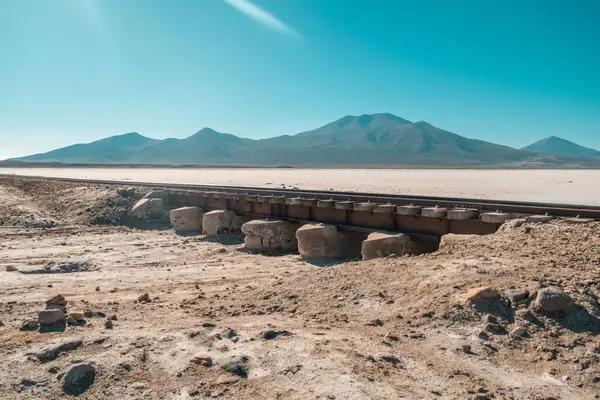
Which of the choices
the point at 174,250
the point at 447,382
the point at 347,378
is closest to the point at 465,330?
the point at 447,382

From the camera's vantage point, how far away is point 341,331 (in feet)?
17.8

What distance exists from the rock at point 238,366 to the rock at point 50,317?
2329mm

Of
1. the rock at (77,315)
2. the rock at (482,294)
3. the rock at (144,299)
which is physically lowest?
the rock at (144,299)

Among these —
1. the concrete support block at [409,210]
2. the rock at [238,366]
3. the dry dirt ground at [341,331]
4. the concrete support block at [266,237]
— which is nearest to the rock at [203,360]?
the dry dirt ground at [341,331]

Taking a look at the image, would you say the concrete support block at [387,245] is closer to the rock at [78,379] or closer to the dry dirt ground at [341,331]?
the dry dirt ground at [341,331]

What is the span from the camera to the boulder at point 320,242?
35.7 feet

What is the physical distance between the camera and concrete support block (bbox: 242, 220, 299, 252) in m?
12.1

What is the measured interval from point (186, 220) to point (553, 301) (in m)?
12.5

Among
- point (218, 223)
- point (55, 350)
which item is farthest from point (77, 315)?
point (218, 223)

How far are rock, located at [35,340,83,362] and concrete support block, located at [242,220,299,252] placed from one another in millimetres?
7172

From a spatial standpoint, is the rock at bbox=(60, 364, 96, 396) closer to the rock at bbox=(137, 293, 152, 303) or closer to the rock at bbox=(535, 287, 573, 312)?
the rock at bbox=(137, 293, 152, 303)

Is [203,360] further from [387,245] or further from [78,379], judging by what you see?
[387,245]

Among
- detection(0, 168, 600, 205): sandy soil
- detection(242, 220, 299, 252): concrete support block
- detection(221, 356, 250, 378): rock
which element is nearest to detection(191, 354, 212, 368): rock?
detection(221, 356, 250, 378): rock

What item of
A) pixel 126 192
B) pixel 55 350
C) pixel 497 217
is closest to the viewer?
pixel 55 350
